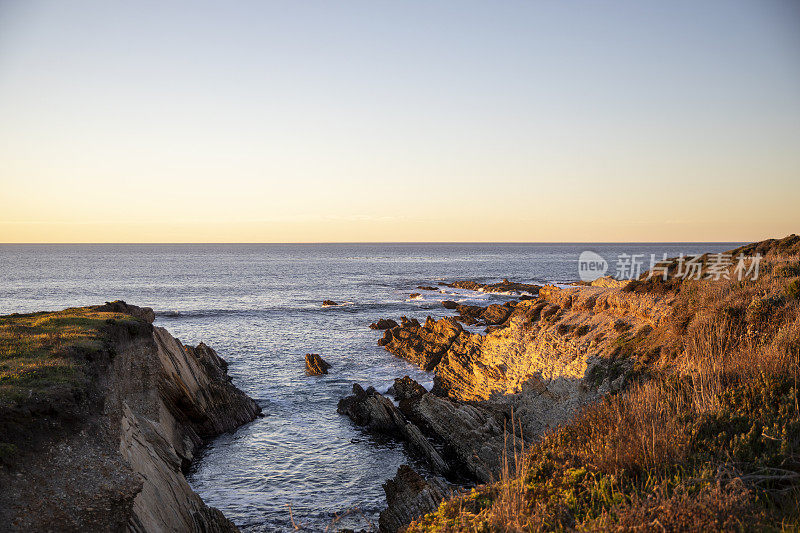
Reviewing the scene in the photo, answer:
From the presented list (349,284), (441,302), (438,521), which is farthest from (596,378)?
(349,284)

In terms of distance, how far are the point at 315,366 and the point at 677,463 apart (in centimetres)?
2558

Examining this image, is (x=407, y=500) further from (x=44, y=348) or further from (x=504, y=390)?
(x=44, y=348)

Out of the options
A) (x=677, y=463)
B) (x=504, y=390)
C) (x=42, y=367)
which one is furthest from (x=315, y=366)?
(x=677, y=463)

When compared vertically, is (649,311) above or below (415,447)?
above

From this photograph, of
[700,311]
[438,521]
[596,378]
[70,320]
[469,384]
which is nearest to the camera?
[438,521]

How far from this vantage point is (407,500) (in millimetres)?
11773

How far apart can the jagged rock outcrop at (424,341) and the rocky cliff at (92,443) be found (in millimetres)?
18468

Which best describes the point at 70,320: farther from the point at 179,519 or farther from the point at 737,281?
the point at 737,281

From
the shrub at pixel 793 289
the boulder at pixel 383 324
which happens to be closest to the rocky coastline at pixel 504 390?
the shrub at pixel 793 289

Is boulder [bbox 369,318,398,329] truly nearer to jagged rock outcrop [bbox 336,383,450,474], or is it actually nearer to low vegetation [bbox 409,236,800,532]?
jagged rock outcrop [bbox 336,383,450,474]

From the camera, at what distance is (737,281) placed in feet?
46.0

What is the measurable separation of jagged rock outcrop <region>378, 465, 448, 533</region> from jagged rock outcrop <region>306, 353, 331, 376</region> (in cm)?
1746

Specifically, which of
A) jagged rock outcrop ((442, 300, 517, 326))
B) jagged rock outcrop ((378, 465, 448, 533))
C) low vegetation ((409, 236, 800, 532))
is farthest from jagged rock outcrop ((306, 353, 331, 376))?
low vegetation ((409, 236, 800, 532))

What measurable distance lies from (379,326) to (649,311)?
30.9 m
